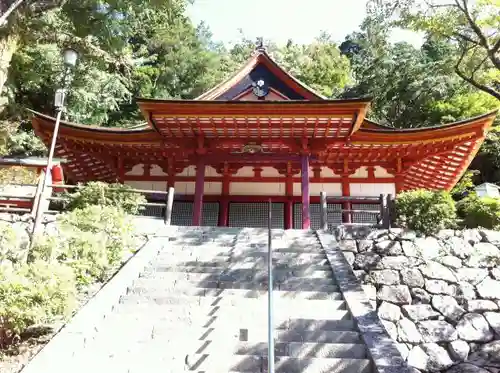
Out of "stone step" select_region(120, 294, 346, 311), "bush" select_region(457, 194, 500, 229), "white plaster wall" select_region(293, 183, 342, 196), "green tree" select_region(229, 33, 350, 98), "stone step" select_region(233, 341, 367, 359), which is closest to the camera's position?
"stone step" select_region(233, 341, 367, 359)

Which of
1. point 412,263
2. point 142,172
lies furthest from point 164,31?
point 412,263

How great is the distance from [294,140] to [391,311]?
5.23 meters

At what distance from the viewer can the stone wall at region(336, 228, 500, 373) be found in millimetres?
7117

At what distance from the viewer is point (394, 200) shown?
909 cm

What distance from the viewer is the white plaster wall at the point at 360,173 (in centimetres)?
1342

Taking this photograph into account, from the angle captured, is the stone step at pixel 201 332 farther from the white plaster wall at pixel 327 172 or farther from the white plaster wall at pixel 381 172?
the white plaster wall at pixel 381 172

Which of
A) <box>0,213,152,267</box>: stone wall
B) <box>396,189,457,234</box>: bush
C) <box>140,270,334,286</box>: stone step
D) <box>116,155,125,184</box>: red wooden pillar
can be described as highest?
<box>116,155,125,184</box>: red wooden pillar

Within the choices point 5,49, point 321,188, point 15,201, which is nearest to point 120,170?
point 15,201

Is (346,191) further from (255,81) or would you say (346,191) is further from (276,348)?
(276,348)

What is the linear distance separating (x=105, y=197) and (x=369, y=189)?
8083 millimetres

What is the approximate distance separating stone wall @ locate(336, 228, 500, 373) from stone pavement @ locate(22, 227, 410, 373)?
128 cm

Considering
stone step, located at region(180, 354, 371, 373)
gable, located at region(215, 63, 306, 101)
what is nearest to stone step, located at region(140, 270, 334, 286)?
stone step, located at region(180, 354, 371, 373)

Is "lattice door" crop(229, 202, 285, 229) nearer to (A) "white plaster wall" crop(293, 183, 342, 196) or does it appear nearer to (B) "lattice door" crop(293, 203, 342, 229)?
(B) "lattice door" crop(293, 203, 342, 229)

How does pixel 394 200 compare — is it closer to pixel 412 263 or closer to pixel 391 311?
pixel 412 263
